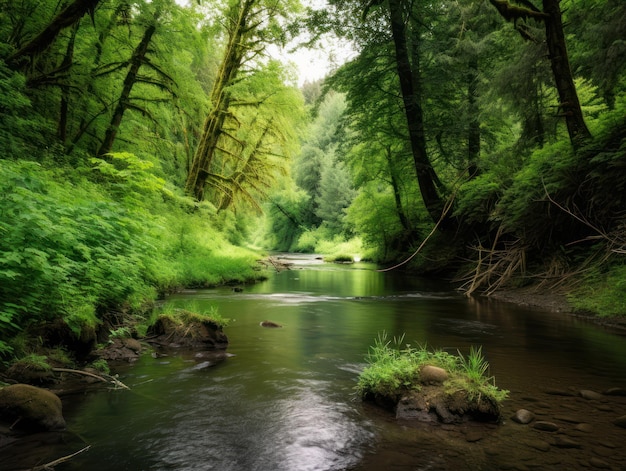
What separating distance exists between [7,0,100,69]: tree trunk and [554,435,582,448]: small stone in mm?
10307

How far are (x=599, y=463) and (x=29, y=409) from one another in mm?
4404

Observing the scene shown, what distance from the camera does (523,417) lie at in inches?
141

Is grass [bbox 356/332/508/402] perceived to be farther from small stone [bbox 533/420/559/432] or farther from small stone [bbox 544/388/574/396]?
small stone [bbox 544/388/574/396]

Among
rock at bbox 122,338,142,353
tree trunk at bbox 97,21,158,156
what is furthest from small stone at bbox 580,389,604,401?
tree trunk at bbox 97,21,158,156

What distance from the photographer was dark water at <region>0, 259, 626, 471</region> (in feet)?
9.96

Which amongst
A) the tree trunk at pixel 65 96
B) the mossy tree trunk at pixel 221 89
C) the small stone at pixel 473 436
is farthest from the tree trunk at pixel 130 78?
the small stone at pixel 473 436

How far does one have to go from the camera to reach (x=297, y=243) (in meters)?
54.8

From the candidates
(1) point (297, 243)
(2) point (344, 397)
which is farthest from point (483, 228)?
(1) point (297, 243)

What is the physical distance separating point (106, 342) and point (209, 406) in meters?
2.69

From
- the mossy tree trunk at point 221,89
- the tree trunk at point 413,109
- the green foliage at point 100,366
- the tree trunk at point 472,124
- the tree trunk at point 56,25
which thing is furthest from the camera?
the mossy tree trunk at point 221,89

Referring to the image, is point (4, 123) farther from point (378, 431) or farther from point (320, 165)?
point (320, 165)

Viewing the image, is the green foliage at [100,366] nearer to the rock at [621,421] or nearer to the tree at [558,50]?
the rock at [621,421]

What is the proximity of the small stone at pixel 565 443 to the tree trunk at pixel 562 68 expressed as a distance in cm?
825

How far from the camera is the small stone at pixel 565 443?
3127 millimetres
